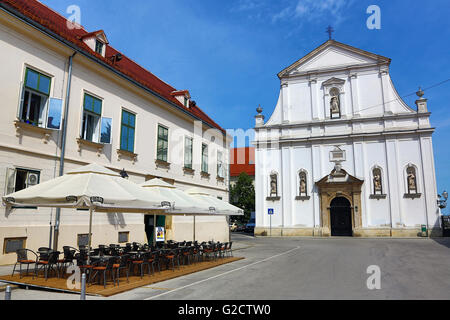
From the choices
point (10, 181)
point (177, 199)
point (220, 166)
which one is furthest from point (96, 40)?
point (220, 166)

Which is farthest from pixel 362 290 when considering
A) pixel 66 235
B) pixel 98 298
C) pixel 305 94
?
pixel 305 94

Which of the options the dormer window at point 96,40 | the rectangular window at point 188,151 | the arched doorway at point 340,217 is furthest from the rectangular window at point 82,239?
the arched doorway at point 340,217

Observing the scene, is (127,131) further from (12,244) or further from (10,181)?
(12,244)

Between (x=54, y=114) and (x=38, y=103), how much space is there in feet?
2.39

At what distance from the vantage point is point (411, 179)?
98.8 feet

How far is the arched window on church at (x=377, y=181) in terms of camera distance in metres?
31.0

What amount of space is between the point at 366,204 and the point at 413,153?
6.09m

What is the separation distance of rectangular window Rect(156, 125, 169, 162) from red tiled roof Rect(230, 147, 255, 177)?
4256 cm

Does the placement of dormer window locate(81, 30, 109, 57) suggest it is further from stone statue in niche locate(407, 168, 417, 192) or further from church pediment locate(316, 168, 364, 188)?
stone statue in niche locate(407, 168, 417, 192)

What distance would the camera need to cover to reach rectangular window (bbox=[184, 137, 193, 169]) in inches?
864

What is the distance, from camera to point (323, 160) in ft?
109

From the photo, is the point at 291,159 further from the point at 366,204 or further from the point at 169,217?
the point at 169,217

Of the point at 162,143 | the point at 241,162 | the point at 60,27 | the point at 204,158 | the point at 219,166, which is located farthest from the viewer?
the point at 241,162

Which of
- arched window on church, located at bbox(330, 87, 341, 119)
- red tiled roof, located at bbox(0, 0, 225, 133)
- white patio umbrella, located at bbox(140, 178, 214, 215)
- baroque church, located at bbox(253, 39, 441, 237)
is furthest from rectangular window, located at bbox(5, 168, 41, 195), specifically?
arched window on church, located at bbox(330, 87, 341, 119)
